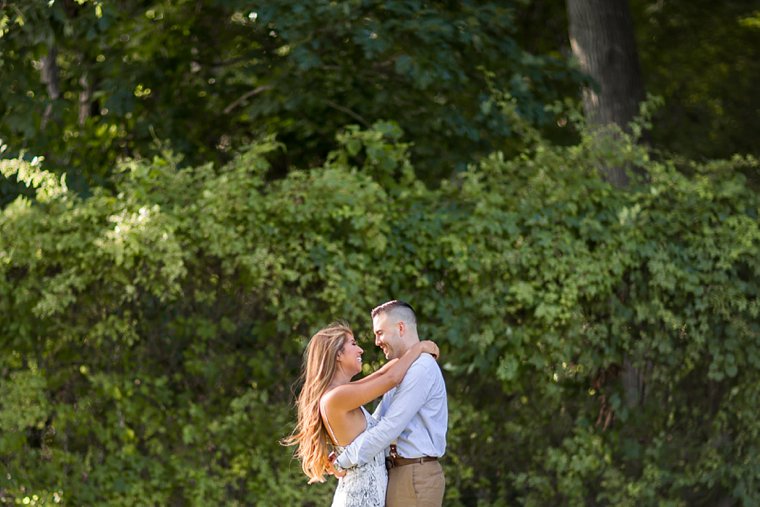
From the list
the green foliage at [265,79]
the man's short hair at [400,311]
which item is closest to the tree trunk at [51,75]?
the green foliage at [265,79]

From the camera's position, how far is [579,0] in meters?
11.7

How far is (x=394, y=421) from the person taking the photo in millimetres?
4676

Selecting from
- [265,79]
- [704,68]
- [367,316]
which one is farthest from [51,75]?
[704,68]

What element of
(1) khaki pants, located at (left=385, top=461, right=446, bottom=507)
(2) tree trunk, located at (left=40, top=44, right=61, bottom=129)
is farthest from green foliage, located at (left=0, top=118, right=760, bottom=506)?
(2) tree trunk, located at (left=40, top=44, right=61, bottom=129)

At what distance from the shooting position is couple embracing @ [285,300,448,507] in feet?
15.4

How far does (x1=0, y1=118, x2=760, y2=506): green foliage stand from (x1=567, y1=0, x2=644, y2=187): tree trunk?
401cm

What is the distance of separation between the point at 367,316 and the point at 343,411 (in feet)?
7.19

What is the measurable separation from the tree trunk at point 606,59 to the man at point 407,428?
23.3ft

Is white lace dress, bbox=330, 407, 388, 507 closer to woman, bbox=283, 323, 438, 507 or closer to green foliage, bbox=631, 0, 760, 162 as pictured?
woman, bbox=283, 323, 438, 507

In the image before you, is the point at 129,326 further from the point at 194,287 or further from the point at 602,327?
the point at 602,327

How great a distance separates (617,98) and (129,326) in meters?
6.53

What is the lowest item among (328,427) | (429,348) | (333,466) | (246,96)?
(246,96)

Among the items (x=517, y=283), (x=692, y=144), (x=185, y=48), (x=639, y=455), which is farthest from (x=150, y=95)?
(x=692, y=144)

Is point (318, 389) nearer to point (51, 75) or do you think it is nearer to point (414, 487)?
point (414, 487)
